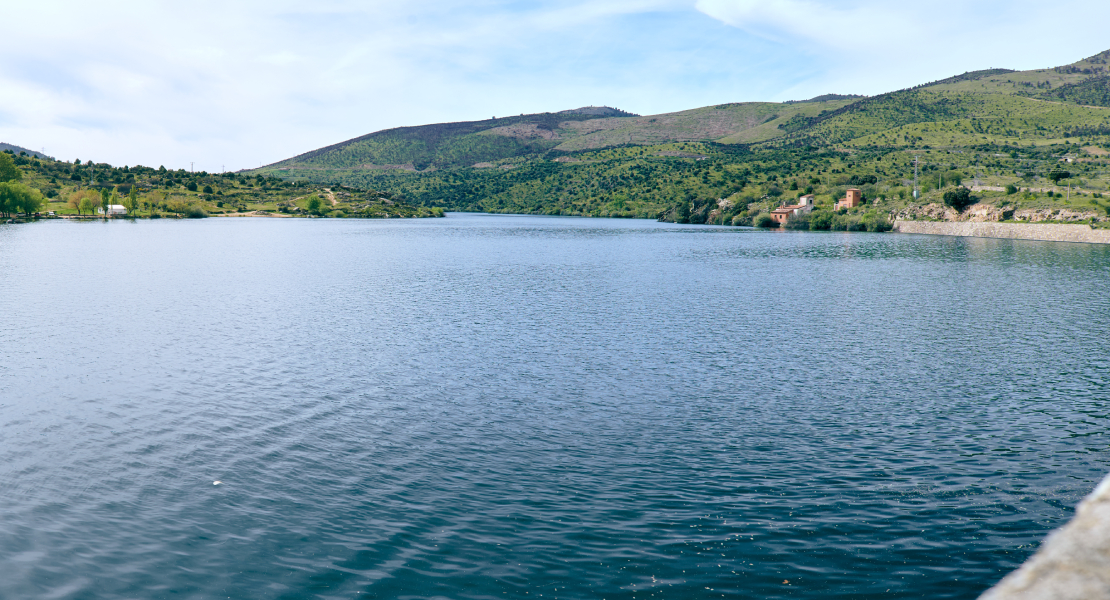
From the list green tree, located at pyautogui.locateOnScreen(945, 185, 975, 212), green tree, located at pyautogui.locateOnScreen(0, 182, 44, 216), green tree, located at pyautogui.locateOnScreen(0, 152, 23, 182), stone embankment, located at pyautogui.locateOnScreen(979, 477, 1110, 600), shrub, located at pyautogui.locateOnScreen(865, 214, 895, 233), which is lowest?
stone embankment, located at pyautogui.locateOnScreen(979, 477, 1110, 600)

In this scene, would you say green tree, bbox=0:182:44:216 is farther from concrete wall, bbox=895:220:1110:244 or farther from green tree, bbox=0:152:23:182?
concrete wall, bbox=895:220:1110:244

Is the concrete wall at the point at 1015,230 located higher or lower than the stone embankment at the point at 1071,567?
higher

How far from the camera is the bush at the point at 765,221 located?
179 m

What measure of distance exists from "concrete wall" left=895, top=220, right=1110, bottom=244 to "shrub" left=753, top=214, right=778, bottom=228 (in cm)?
3077

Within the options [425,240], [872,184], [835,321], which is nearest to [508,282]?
[835,321]

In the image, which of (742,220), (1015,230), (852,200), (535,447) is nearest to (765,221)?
(742,220)

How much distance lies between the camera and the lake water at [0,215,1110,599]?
13734mm

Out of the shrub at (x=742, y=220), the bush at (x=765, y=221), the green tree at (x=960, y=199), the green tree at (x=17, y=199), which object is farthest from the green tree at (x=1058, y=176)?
the green tree at (x=17, y=199)

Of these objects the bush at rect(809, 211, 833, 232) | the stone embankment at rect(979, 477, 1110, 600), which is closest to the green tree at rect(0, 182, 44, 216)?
the bush at rect(809, 211, 833, 232)

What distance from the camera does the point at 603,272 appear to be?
244ft

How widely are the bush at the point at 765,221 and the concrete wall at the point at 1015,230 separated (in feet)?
101

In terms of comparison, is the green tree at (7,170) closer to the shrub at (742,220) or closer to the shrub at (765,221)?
the shrub at (742,220)

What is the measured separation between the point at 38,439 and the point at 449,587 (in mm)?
15094

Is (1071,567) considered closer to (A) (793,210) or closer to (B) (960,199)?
(B) (960,199)
